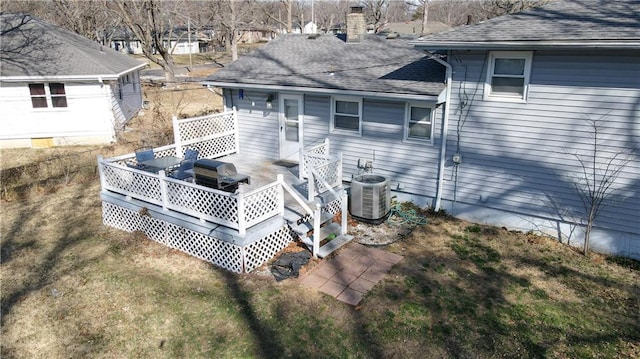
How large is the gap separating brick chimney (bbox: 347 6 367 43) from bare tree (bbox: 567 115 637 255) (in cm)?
750

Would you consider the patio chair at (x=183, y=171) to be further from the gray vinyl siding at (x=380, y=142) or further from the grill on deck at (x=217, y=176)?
the gray vinyl siding at (x=380, y=142)

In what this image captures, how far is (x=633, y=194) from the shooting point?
8.12 meters

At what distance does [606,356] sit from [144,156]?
9.81 meters

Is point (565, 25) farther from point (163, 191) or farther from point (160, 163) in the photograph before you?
point (160, 163)

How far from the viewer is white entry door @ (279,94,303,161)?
11969 mm

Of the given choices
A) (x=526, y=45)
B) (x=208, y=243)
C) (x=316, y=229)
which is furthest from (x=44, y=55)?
(x=526, y=45)

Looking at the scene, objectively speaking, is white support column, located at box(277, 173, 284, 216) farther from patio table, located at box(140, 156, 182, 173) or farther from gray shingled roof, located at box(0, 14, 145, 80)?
gray shingled roof, located at box(0, 14, 145, 80)

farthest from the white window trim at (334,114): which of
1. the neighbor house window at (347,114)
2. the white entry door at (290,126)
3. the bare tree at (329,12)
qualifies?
the bare tree at (329,12)

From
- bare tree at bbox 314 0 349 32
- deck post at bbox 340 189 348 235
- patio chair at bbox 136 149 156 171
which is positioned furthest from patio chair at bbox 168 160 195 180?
bare tree at bbox 314 0 349 32

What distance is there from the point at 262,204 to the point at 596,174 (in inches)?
257

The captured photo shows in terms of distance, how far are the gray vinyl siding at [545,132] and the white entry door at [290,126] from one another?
431 cm

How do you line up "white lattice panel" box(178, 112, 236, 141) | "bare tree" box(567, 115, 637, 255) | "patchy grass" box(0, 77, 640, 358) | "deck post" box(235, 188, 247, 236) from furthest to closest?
1. "white lattice panel" box(178, 112, 236, 141)
2. "bare tree" box(567, 115, 637, 255)
3. "deck post" box(235, 188, 247, 236)
4. "patchy grass" box(0, 77, 640, 358)

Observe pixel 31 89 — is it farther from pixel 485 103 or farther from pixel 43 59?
pixel 485 103

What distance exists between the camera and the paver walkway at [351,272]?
724cm
